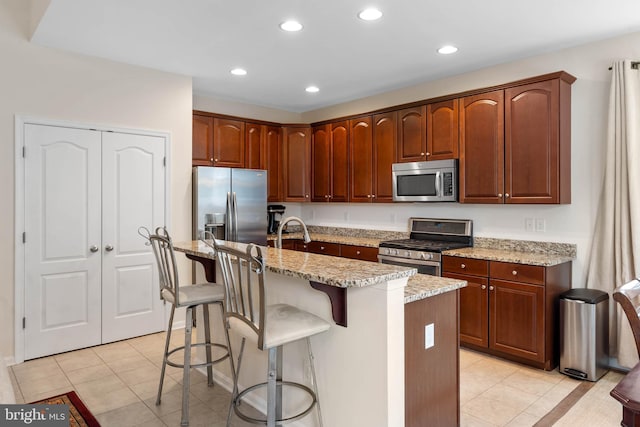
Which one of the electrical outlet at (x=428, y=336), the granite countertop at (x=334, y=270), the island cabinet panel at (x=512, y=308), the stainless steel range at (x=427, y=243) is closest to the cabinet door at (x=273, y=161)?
the stainless steel range at (x=427, y=243)

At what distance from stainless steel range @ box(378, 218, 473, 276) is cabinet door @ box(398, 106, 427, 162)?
73 centimetres

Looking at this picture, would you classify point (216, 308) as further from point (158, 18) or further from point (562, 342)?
point (562, 342)

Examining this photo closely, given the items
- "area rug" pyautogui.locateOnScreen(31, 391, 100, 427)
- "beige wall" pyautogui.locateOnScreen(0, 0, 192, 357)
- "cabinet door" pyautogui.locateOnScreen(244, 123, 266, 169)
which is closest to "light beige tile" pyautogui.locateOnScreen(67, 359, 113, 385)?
"area rug" pyautogui.locateOnScreen(31, 391, 100, 427)

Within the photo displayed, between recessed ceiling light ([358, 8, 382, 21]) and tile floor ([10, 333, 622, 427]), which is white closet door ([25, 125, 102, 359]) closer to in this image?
tile floor ([10, 333, 622, 427])

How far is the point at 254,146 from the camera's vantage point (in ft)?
17.8

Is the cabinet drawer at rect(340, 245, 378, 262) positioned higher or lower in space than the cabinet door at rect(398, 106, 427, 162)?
lower

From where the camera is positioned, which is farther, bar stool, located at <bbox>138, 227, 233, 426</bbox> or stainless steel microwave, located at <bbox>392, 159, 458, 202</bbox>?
stainless steel microwave, located at <bbox>392, 159, 458, 202</bbox>

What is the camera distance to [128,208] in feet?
13.3

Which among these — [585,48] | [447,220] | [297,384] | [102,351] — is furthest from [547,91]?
[102,351]

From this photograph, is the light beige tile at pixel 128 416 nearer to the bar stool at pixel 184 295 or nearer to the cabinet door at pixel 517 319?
the bar stool at pixel 184 295

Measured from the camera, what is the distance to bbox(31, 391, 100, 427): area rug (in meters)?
2.53

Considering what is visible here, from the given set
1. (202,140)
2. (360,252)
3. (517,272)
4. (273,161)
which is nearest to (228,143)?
(202,140)

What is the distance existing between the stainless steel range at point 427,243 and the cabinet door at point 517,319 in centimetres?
59

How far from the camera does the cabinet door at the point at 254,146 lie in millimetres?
5348
